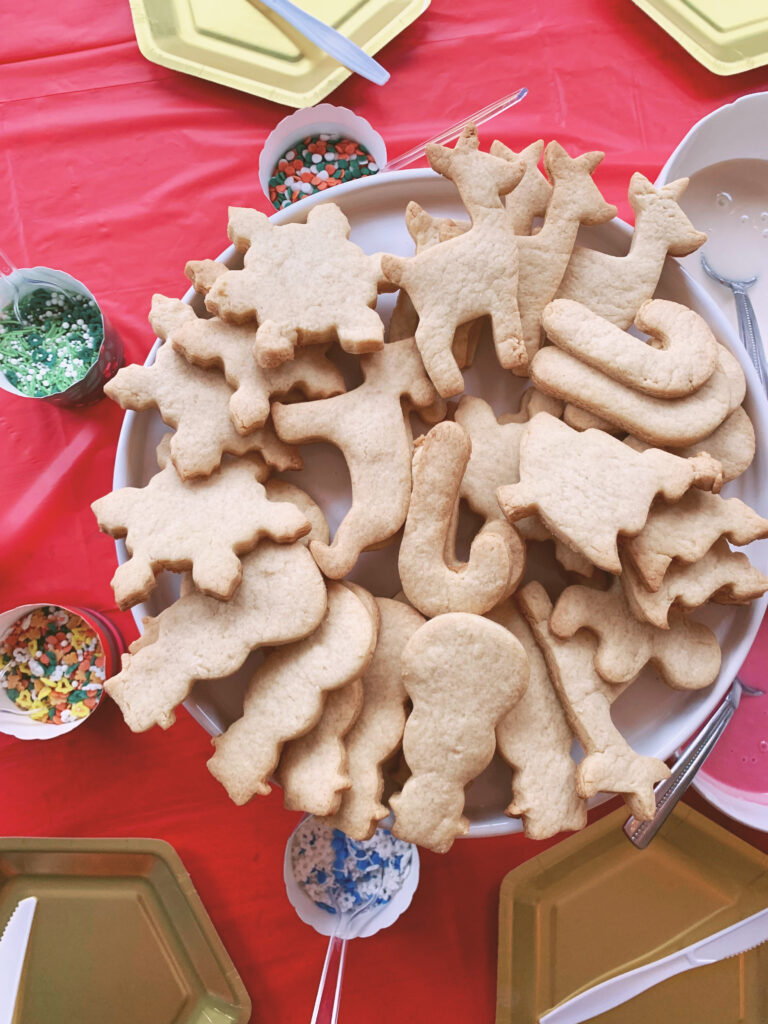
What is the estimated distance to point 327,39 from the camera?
1.13 metres

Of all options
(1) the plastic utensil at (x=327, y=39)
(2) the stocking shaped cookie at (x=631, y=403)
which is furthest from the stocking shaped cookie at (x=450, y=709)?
(1) the plastic utensil at (x=327, y=39)

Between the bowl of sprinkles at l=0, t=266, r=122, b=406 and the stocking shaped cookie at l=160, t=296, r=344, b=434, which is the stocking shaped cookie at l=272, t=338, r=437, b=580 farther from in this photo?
the bowl of sprinkles at l=0, t=266, r=122, b=406

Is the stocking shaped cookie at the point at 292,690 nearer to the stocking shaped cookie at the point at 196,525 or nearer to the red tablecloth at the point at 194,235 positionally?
the stocking shaped cookie at the point at 196,525

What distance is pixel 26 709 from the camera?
108cm

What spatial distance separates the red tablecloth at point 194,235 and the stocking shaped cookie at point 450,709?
38 centimetres

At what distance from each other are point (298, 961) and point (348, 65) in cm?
131

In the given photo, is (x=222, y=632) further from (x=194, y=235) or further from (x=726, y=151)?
(x=726, y=151)

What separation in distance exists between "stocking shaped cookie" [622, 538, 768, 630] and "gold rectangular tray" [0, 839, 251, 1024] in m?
0.75

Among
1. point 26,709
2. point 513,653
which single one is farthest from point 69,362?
point 513,653

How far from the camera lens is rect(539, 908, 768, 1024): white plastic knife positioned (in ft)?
3.67

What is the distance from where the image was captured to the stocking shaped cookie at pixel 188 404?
840 millimetres

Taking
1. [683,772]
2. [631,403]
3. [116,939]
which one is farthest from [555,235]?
[116,939]

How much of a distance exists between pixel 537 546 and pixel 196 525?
0.39 metres

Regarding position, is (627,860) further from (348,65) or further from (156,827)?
(348,65)
